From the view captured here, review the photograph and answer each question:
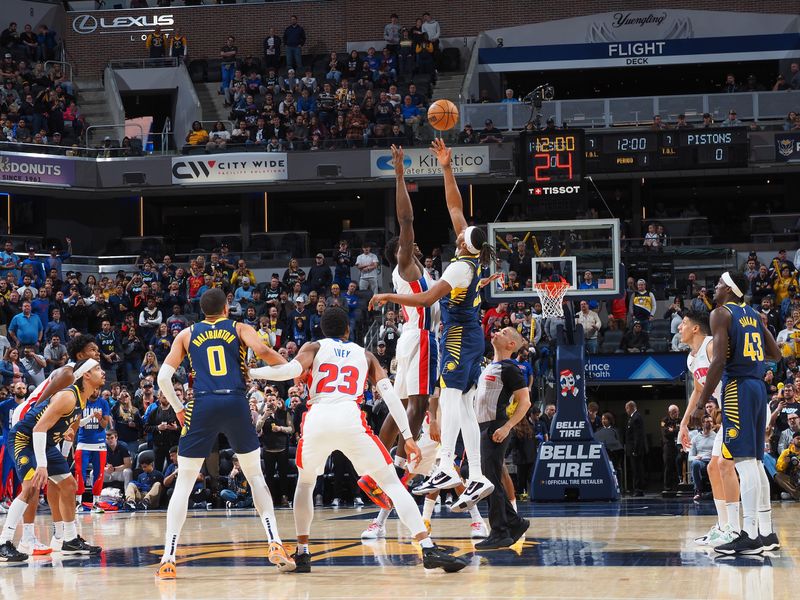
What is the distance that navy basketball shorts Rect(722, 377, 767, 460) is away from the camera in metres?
9.19

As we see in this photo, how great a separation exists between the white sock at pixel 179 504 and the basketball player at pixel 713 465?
4.20 m

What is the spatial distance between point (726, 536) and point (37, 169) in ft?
84.0

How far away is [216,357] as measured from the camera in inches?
348

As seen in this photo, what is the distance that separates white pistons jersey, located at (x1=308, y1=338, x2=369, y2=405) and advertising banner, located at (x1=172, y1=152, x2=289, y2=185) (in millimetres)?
22737

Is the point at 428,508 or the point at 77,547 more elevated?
the point at 428,508

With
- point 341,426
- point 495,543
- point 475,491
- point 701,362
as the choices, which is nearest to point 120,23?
point 701,362

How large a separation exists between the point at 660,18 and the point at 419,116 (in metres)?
9.47

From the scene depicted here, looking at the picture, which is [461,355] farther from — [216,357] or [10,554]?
[10,554]

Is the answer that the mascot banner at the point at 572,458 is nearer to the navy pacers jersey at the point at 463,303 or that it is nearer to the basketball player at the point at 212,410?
the navy pacers jersey at the point at 463,303

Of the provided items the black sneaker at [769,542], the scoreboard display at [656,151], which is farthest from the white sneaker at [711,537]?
the scoreboard display at [656,151]

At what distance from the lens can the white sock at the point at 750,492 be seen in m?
9.15

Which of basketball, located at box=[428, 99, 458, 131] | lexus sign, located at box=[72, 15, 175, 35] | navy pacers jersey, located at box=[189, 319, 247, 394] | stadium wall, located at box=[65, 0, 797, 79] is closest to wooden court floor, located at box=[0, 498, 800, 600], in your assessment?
navy pacers jersey, located at box=[189, 319, 247, 394]

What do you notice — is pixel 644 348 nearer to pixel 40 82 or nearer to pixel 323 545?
pixel 323 545

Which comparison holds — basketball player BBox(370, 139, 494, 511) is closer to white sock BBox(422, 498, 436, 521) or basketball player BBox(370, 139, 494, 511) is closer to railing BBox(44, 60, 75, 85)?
white sock BBox(422, 498, 436, 521)
